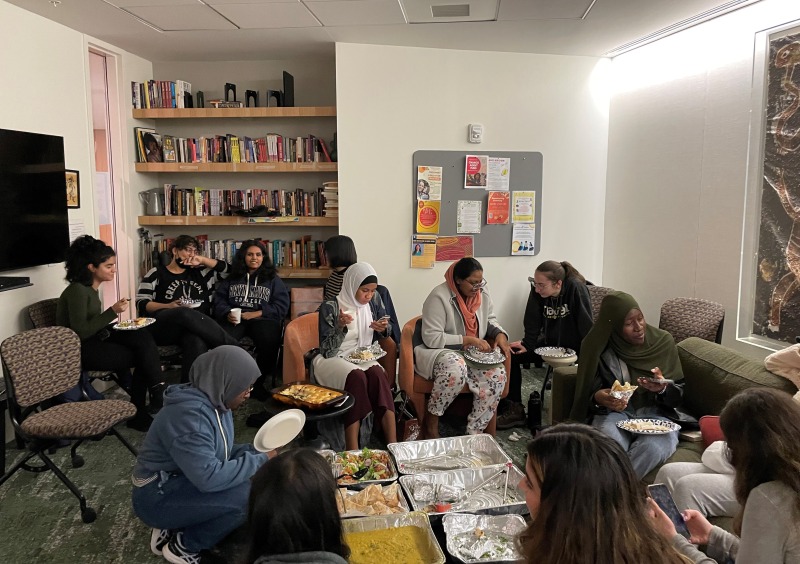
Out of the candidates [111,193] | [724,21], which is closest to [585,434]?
[724,21]

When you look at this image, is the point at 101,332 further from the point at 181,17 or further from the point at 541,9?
the point at 541,9

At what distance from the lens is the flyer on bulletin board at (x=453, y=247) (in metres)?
5.49

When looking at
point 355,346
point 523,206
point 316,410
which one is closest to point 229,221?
point 355,346

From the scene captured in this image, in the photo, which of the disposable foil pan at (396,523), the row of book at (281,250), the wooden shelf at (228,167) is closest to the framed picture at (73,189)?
the wooden shelf at (228,167)

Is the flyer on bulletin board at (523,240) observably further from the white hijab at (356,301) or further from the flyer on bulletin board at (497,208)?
the white hijab at (356,301)

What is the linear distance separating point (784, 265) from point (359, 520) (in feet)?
10.2

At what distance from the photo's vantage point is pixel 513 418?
420 cm

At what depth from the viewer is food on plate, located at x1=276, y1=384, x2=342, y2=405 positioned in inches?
125

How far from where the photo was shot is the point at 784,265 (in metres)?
3.76

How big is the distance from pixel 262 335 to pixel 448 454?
219 cm

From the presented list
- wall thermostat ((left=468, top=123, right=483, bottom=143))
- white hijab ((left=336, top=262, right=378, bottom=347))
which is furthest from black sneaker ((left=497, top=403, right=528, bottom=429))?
wall thermostat ((left=468, top=123, right=483, bottom=143))

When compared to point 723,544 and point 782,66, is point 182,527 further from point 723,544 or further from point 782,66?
point 782,66

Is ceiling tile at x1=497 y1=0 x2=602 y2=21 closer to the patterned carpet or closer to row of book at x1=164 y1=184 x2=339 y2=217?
row of book at x1=164 y1=184 x2=339 y2=217

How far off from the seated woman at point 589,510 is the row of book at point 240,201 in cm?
467
